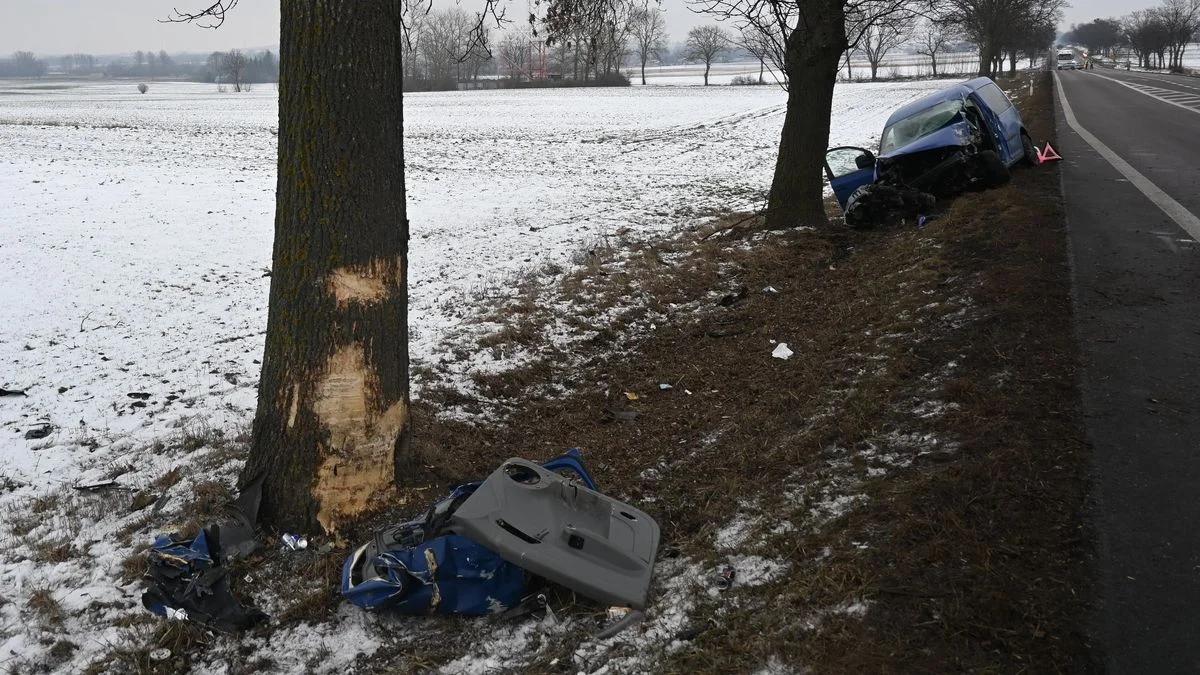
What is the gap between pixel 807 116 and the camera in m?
9.85

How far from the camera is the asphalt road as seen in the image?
261cm

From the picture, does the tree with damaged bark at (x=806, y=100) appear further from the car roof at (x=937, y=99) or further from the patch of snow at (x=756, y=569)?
the patch of snow at (x=756, y=569)

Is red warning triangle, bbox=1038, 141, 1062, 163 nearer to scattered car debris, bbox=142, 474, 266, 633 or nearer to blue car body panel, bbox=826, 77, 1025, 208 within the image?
blue car body panel, bbox=826, 77, 1025, 208

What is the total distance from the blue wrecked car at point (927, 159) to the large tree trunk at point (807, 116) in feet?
2.00

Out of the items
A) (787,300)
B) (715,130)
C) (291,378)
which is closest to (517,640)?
(291,378)

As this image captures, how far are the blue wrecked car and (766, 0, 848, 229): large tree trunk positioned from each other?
0.61 metres

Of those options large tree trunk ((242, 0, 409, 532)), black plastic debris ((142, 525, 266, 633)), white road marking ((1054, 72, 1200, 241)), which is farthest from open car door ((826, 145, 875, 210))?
black plastic debris ((142, 525, 266, 633))

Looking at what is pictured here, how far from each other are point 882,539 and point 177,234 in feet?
37.2

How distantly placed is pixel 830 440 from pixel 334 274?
2.67 metres

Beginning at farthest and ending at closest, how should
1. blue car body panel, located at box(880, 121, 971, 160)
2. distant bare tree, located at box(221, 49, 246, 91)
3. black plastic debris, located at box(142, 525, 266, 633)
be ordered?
distant bare tree, located at box(221, 49, 246, 91), blue car body panel, located at box(880, 121, 971, 160), black plastic debris, located at box(142, 525, 266, 633)

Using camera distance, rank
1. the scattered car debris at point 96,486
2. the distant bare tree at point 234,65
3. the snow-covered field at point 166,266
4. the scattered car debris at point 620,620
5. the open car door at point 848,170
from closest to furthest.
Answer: the scattered car debris at point 620,620
the snow-covered field at point 166,266
the scattered car debris at point 96,486
the open car door at point 848,170
the distant bare tree at point 234,65

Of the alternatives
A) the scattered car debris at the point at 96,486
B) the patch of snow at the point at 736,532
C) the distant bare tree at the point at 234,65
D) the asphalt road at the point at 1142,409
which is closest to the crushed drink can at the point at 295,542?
the scattered car debris at the point at 96,486

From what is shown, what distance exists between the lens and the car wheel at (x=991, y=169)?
10195 mm

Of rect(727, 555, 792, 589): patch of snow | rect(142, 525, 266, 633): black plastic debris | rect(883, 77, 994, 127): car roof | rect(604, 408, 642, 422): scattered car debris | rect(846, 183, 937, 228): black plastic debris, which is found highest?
rect(883, 77, 994, 127): car roof
